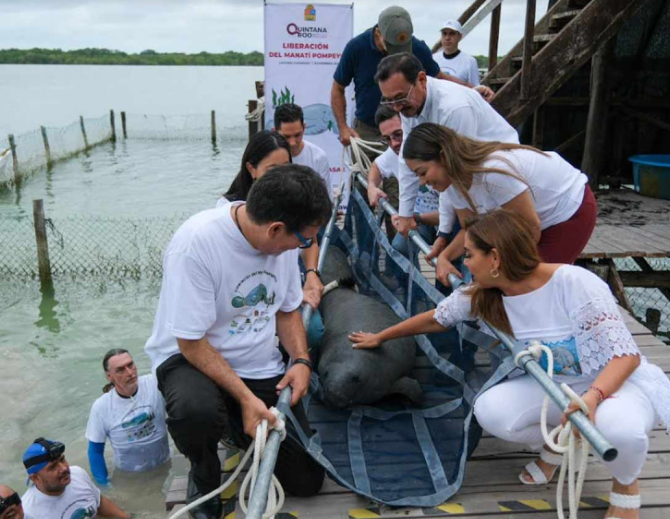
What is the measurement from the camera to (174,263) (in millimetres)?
2564

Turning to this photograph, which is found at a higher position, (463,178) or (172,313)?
(463,178)

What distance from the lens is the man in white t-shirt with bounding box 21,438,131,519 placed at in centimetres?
394

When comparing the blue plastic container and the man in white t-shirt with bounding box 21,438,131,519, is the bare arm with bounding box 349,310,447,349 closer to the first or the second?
the man in white t-shirt with bounding box 21,438,131,519

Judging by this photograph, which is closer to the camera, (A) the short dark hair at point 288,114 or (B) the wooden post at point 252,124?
(A) the short dark hair at point 288,114

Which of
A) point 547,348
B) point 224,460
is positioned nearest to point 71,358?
point 224,460

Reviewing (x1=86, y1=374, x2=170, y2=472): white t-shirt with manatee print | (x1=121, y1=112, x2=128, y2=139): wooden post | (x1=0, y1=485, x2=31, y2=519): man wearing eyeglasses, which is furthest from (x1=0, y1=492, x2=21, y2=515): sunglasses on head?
(x1=121, y1=112, x2=128, y2=139): wooden post

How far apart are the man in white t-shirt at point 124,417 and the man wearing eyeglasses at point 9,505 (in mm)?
1274

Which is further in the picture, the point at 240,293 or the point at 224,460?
the point at 224,460

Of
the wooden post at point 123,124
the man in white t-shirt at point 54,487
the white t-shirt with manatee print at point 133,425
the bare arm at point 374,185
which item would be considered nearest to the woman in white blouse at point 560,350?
the bare arm at point 374,185

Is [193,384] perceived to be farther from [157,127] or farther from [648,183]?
[157,127]

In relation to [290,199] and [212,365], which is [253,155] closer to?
[290,199]

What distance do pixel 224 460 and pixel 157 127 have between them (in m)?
32.8

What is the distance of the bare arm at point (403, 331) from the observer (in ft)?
10.2

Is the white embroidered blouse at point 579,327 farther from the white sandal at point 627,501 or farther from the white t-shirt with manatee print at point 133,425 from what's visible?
the white t-shirt with manatee print at point 133,425
